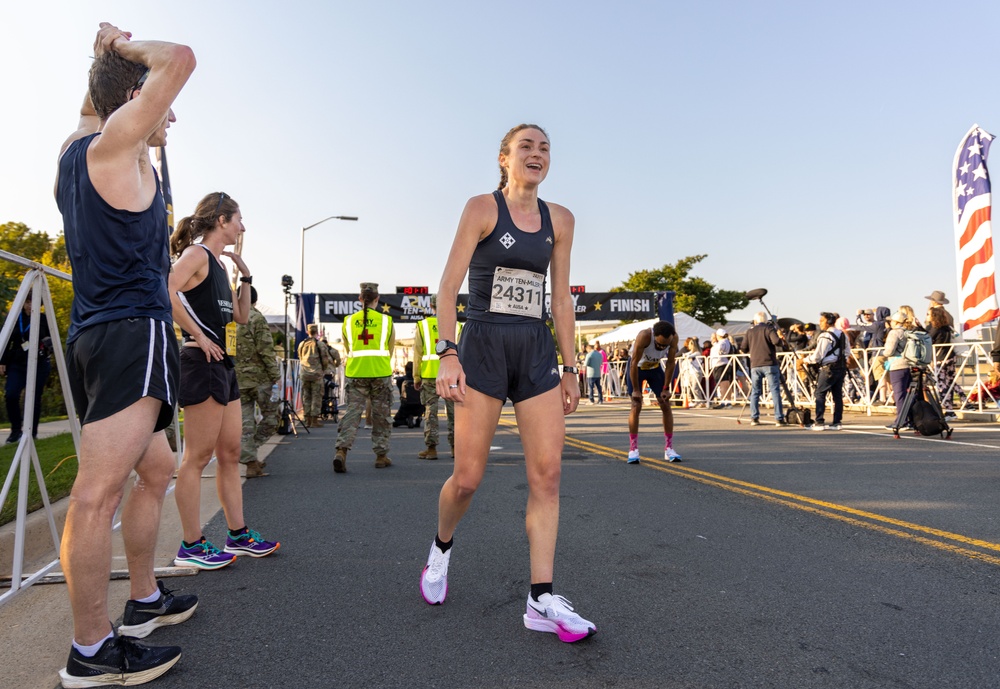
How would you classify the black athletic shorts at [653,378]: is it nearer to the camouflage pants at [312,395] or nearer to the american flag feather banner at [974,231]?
the american flag feather banner at [974,231]

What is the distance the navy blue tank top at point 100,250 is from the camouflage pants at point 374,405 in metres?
5.54

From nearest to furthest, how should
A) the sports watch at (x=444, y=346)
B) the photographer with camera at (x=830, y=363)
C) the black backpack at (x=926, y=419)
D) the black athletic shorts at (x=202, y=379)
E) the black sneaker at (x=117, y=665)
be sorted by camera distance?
1. the black sneaker at (x=117, y=665)
2. the sports watch at (x=444, y=346)
3. the black athletic shorts at (x=202, y=379)
4. the black backpack at (x=926, y=419)
5. the photographer with camera at (x=830, y=363)

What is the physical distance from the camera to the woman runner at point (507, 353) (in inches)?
117

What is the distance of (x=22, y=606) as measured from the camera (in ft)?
10.4

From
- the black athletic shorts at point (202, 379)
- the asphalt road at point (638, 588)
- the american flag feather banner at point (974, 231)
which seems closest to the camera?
the asphalt road at point (638, 588)

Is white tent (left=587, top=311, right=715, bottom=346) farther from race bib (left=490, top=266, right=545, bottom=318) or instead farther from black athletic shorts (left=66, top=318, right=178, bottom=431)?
black athletic shorts (left=66, top=318, right=178, bottom=431)

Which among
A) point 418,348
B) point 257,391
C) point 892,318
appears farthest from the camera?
point 892,318

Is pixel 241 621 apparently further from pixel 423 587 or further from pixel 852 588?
pixel 852 588

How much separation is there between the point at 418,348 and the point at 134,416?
22.1ft

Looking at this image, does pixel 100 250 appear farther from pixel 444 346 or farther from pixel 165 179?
pixel 165 179

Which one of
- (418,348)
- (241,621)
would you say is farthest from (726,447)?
(241,621)

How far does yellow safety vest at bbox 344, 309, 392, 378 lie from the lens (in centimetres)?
805

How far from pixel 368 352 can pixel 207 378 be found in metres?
4.41

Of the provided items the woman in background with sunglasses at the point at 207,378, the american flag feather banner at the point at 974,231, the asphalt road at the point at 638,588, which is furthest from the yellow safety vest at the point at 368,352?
the american flag feather banner at the point at 974,231
